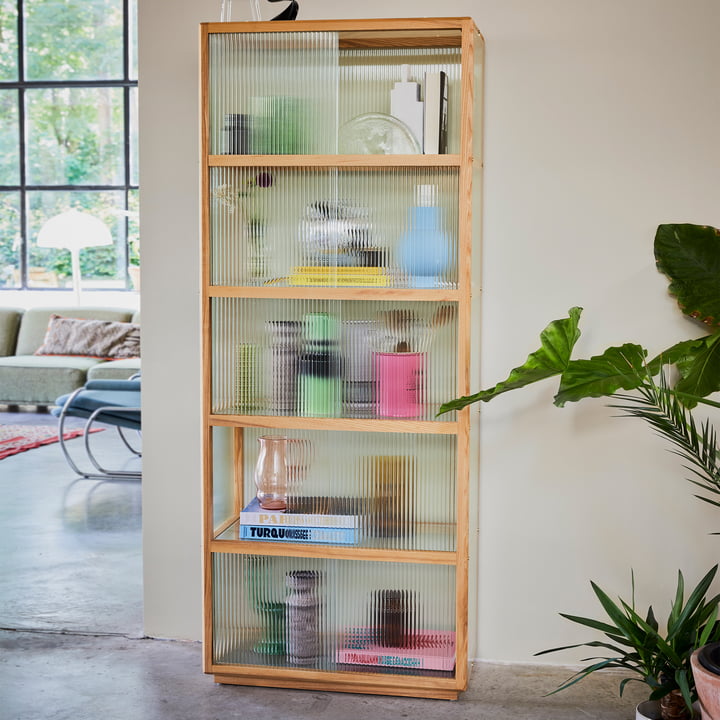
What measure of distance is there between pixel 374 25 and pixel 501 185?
2.08 ft

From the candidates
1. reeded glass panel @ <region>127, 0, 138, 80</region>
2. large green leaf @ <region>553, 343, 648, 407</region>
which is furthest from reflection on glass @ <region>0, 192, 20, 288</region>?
large green leaf @ <region>553, 343, 648, 407</region>

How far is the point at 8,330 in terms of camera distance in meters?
9.05

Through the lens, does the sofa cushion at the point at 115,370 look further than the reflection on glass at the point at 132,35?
No

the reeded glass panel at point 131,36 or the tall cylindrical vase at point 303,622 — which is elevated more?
the reeded glass panel at point 131,36

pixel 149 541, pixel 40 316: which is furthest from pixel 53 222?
pixel 149 541

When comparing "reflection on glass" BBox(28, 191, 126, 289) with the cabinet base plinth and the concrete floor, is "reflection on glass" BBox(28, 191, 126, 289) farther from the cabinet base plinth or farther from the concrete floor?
the cabinet base plinth

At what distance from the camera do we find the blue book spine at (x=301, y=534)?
9.55 feet

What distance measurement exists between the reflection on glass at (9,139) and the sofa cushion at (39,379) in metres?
2.25

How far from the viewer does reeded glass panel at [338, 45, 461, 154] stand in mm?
2850

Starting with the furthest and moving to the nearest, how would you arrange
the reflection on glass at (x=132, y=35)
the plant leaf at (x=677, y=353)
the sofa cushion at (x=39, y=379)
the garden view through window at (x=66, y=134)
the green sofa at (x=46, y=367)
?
the garden view through window at (x=66, y=134)
the reflection on glass at (x=132, y=35)
the sofa cushion at (x=39, y=379)
the green sofa at (x=46, y=367)
the plant leaf at (x=677, y=353)

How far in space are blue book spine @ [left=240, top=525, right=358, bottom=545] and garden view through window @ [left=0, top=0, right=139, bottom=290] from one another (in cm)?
681

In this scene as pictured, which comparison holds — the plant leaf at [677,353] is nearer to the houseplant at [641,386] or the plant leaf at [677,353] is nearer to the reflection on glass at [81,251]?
→ the houseplant at [641,386]

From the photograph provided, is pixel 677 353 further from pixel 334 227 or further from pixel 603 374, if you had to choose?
pixel 334 227

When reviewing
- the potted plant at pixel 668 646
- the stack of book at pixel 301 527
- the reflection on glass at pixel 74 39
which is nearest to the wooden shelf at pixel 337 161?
the stack of book at pixel 301 527
